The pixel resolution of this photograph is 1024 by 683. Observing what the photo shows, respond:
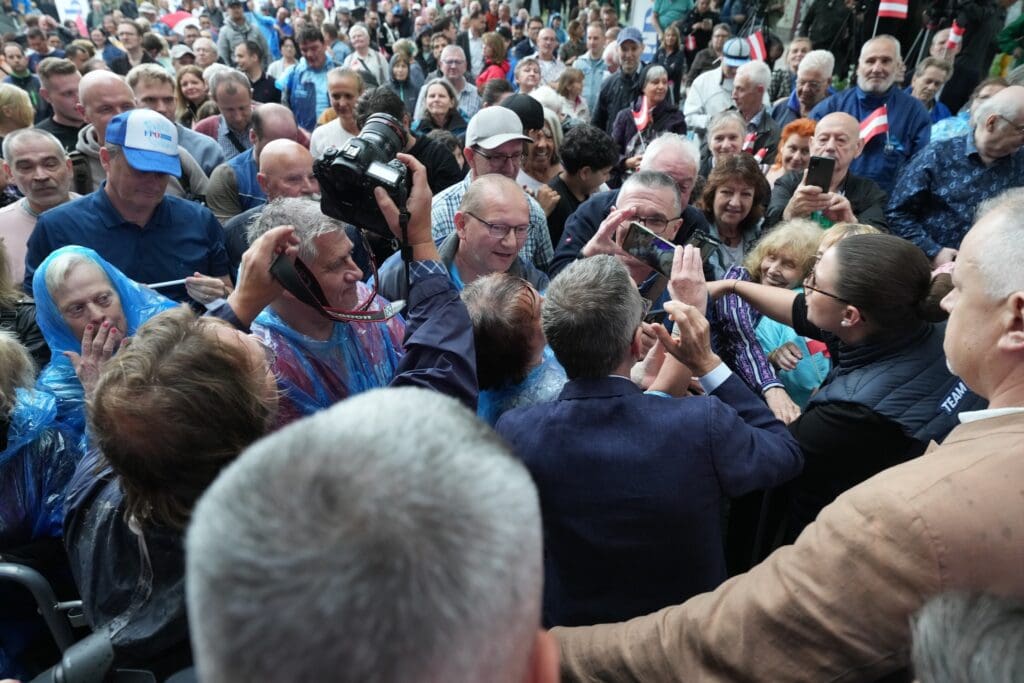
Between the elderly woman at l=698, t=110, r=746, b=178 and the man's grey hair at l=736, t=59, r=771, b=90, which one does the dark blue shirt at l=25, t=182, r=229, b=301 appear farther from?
the man's grey hair at l=736, t=59, r=771, b=90

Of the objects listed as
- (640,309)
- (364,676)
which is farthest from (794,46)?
(364,676)

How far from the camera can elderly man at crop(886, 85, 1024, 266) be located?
330cm

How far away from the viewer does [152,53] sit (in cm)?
741

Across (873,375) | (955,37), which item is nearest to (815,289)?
(873,375)

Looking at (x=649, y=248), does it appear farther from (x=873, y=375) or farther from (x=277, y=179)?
(x=277, y=179)

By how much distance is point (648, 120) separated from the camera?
5688mm

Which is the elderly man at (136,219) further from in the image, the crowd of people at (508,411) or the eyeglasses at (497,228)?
the eyeglasses at (497,228)

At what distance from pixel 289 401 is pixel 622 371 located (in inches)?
36.0

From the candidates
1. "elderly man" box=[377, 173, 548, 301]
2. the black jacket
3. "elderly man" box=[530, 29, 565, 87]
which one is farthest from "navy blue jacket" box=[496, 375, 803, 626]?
"elderly man" box=[530, 29, 565, 87]

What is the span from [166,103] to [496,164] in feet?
8.24

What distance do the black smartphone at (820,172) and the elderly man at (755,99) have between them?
6.14ft

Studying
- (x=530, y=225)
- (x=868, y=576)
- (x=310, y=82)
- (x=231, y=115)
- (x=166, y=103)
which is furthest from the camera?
(x=310, y=82)

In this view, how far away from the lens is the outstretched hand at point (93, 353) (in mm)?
1971

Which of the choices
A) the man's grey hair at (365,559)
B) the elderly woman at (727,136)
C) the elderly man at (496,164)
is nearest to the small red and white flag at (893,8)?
the elderly woman at (727,136)
